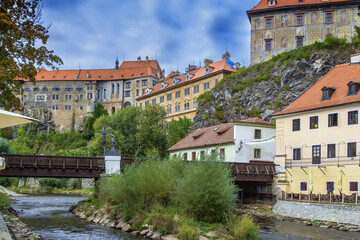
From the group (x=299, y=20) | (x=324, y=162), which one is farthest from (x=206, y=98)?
(x=324, y=162)

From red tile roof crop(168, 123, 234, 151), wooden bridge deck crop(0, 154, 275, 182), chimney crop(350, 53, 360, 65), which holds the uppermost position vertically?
chimney crop(350, 53, 360, 65)

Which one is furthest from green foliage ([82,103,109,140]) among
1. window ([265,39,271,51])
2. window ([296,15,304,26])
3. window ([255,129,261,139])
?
window ([255,129,261,139])

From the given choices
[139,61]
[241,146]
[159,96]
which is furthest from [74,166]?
[139,61]

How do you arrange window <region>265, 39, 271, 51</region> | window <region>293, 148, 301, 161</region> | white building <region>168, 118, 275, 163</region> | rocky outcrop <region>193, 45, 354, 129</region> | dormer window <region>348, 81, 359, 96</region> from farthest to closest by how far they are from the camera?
window <region>265, 39, 271, 51</region>, rocky outcrop <region>193, 45, 354, 129</region>, white building <region>168, 118, 275, 163</region>, window <region>293, 148, 301, 161</region>, dormer window <region>348, 81, 359, 96</region>

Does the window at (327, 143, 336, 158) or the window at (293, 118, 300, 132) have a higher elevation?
the window at (293, 118, 300, 132)

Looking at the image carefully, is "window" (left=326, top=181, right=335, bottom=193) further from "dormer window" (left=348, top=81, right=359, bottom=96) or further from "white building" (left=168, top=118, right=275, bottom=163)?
"white building" (left=168, top=118, right=275, bottom=163)

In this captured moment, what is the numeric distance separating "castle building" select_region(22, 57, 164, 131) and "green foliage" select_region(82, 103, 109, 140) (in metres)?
4.97

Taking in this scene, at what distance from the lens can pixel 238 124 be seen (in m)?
42.4

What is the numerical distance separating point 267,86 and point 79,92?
7239 centimetres

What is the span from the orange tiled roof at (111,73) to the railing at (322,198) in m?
82.3

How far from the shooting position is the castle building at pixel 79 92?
11531 cm

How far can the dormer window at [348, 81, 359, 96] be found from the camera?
3228cm

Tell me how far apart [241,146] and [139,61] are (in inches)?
3407

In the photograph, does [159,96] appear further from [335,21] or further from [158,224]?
[158,224]
